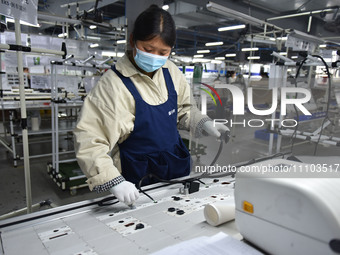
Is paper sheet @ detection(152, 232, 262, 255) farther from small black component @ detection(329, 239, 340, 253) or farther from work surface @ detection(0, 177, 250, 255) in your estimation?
small black component @ detection(329, 239, 340, 253)

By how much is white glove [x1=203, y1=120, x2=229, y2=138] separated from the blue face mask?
36 centimetres

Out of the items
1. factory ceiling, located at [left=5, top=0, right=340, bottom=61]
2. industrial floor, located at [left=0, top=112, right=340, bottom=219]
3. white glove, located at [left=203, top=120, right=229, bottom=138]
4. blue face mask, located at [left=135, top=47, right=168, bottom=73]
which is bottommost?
industrial floor, located at [left=0, top=112, right=340, bottom=219]

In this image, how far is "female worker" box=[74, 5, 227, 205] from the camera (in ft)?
3.13

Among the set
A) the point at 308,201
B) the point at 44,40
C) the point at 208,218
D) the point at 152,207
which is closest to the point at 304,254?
the point at 308,201

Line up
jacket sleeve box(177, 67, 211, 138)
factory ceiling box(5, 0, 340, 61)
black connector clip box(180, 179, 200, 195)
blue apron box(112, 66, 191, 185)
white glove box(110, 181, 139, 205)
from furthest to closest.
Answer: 1. factory ceiling box(5, 0, 340, 61)
2. jacket sleeve box(177, 67, 211, 138)
3. blue apron box(112, 66, 191, 185)
4. black connector clip box(180, 179, 200, 195)
5. white glove box(110, 181, 139, 205)

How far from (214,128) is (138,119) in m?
0.33

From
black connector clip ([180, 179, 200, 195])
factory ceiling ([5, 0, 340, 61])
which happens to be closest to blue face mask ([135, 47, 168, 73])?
black connector clip ([180, 179, 200, 195])

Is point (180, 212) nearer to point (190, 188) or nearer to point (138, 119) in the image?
point (190, 188)

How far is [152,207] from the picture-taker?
0.90 metres

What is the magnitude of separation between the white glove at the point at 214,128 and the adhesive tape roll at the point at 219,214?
0.38 meters

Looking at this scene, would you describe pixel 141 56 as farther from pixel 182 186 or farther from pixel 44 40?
pixel 44 40

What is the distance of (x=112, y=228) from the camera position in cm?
76

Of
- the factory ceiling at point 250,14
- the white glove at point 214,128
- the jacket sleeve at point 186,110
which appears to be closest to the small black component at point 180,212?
the white glove at point 214,128

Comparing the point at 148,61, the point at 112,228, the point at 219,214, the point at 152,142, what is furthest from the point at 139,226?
the point at 148,61
